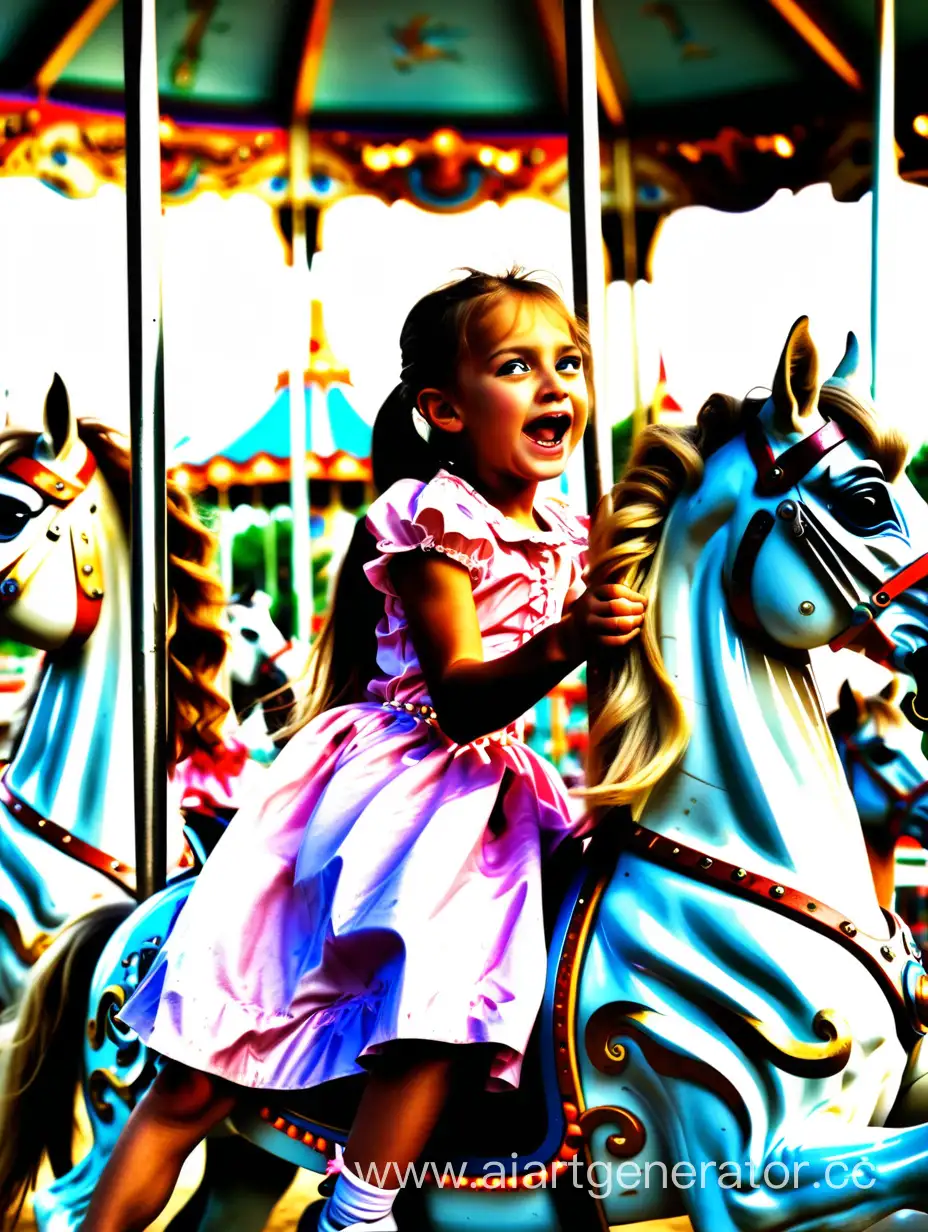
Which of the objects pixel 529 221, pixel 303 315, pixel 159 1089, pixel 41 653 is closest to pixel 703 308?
pixel 529 221

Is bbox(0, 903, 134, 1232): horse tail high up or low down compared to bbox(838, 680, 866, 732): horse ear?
down

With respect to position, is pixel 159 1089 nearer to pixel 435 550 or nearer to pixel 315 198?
pixel 435 550

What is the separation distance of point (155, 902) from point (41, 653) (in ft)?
1.82

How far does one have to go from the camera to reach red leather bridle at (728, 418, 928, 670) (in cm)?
148

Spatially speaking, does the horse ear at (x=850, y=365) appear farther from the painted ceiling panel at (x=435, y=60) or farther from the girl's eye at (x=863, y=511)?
the painted ceiling panel at (x=435, y=60)

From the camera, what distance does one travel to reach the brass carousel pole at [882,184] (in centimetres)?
254

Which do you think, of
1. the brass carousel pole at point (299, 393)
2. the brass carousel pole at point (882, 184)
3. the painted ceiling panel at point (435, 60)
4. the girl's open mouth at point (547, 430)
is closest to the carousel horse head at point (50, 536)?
the girl's open mouth at point (547, 430)

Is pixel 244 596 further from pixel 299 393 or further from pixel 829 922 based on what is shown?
pixel 829 922

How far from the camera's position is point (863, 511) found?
1.50 metres

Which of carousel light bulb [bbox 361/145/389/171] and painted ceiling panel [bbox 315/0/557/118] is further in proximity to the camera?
carousel light bulb [bbox 361/145/389/171]

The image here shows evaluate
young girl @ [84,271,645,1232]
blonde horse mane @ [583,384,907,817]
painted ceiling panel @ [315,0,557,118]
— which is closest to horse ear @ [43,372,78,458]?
young girl @ [84,271,645,1232]

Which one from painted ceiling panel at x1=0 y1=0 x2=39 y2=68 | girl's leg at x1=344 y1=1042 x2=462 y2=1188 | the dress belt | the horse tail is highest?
painted ceiling panel at x1=0 y1=0 x2=39 y2=68

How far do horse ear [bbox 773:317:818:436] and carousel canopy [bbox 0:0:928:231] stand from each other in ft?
6.68

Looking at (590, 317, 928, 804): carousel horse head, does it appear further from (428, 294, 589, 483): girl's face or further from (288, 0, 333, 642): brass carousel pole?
(288, 0, 333, 642): brass carousel pole
